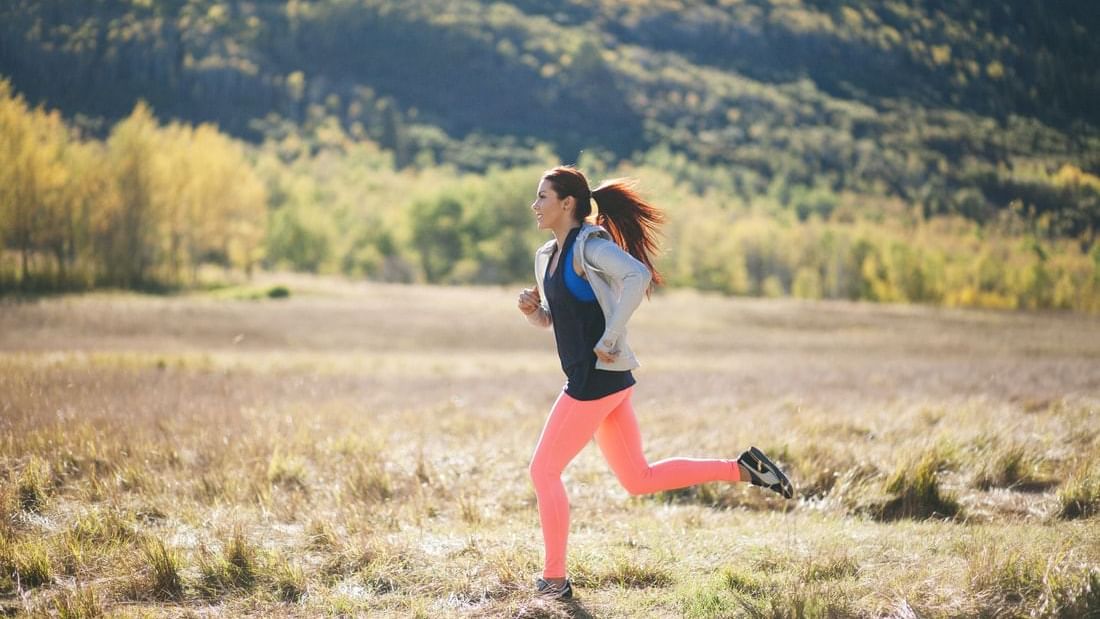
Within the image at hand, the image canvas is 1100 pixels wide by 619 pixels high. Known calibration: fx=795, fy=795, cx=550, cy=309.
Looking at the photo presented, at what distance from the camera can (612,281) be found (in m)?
4.15

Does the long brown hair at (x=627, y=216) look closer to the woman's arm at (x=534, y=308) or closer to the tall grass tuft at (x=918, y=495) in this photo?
the woman's arm at (x=534, y=308)

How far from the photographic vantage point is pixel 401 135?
616 ft

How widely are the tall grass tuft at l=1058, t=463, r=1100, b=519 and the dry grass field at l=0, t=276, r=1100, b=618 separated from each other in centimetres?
2

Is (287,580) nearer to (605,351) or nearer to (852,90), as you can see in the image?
(605,351)

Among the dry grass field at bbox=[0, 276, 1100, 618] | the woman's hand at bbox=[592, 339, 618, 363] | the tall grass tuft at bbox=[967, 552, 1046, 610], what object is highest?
the woman's hand at bbox=[592, 339, 618, 363]

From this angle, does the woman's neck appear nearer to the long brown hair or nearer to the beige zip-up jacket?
the beige zip-up jacket

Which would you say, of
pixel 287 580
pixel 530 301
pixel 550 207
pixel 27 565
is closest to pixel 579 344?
pixel 530 301

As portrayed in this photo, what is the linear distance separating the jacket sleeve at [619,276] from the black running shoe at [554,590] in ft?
4.27

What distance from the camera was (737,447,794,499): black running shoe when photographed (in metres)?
4.69

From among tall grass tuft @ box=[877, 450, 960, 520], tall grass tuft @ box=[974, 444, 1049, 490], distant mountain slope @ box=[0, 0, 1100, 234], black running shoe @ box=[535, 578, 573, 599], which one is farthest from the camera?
distant mountain slope @ box=[0, 0, 1100, 234]

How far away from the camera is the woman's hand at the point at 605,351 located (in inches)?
157

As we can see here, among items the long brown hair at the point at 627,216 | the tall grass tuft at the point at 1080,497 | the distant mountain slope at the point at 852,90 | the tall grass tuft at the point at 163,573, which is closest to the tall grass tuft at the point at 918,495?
the tall grass tuft at the point at 1080,497

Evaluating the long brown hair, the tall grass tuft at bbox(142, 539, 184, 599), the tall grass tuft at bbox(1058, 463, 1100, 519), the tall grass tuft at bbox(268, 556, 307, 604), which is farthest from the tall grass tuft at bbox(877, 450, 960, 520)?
the tall grass tuft at bbox(142, 539, 184, 599)

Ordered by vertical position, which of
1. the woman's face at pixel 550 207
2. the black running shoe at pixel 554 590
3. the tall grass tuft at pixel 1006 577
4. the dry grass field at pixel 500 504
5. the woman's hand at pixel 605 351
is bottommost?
the dry grass field at pixel 500 504
